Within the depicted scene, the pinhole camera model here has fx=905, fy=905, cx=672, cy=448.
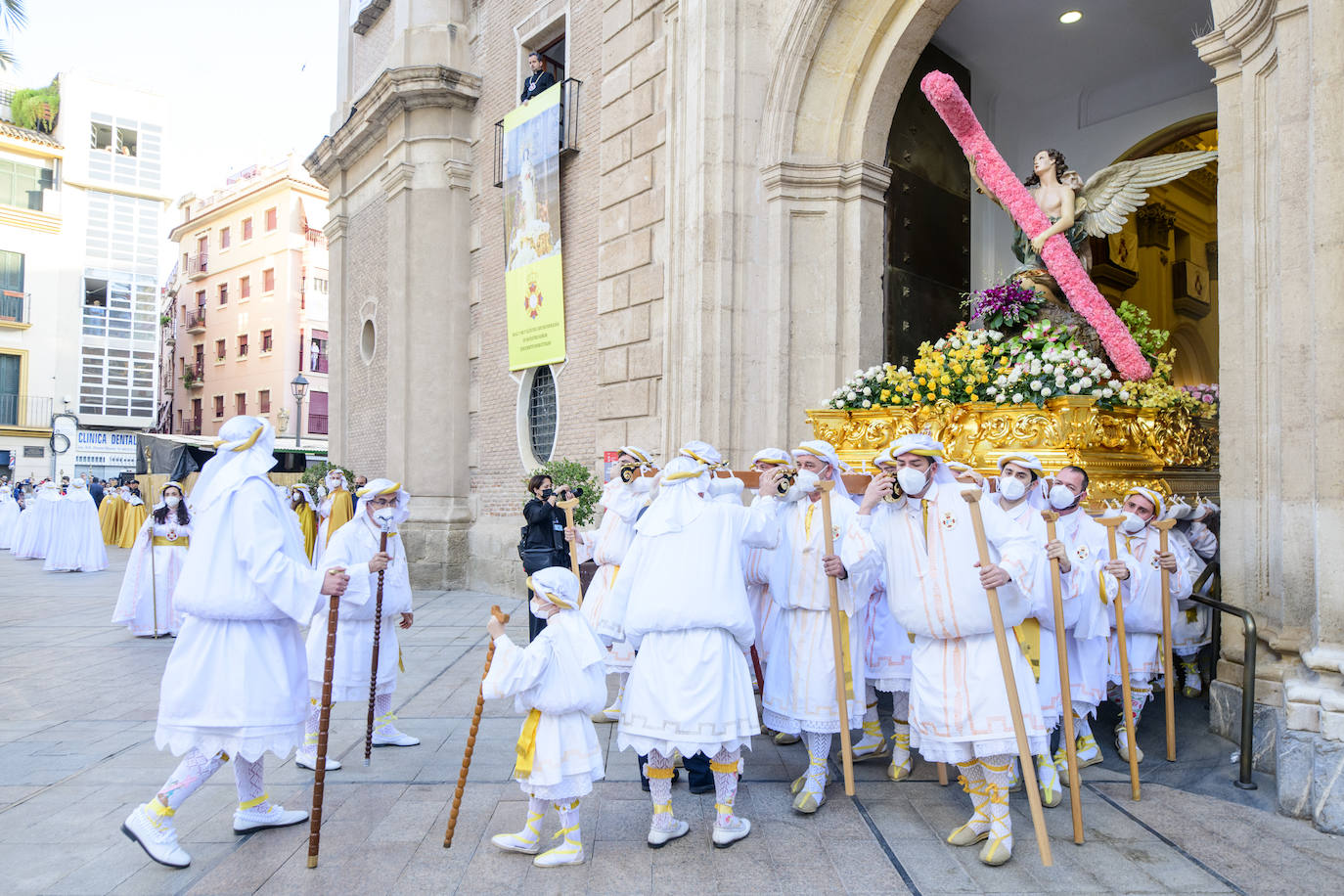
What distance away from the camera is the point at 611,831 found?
15.2ft

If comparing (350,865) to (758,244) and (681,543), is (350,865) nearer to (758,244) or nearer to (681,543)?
(681,543)

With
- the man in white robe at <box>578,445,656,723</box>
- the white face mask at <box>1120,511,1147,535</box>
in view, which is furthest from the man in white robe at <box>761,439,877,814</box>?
the white face mask at <box>1120,511,1147,535</box>

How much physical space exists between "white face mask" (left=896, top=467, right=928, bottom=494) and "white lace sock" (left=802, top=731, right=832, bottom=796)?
1.52 metres

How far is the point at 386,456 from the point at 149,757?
1118 cm

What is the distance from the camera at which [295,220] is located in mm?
40438

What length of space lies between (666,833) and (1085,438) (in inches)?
175

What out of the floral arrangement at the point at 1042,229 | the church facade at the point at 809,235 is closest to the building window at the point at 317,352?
the church facade at the point at 809,235

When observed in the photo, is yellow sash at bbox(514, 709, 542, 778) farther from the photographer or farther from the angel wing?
the angel wing

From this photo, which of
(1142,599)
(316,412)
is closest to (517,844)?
(1142,599)

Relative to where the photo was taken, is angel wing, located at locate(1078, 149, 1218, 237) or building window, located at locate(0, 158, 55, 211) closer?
angel wing, located at locate(1078, 149, 1218, 237)

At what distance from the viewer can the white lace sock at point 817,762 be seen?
495 cm

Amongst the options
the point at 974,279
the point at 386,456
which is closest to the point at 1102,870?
the point at 974,279

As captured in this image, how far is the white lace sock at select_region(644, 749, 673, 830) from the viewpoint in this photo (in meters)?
4.45

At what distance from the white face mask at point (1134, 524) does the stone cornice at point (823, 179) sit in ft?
15.8
